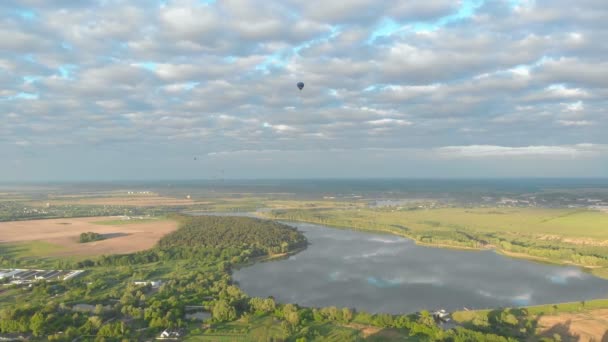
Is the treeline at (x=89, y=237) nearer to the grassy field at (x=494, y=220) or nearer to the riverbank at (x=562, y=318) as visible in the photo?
the grassy field at (x=494, y=220)

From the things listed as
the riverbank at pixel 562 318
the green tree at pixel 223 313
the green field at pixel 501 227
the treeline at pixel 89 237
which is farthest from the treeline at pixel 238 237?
the riverbank at pixel 562 318

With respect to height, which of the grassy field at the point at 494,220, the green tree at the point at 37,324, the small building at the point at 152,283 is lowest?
the small building at the point at 152,283

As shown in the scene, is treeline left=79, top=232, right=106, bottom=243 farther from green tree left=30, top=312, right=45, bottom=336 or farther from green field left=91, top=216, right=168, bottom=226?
green tree left=30, top=312, right=45, bottom=336

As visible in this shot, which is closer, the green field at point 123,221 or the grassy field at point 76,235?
the grassy field at point 76,235

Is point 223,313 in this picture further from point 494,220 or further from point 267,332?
point 494,220

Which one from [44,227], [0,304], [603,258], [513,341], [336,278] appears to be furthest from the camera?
[44,227]

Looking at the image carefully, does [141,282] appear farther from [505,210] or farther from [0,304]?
[505,210]

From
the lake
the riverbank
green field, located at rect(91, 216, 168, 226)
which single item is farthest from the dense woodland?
green field, located at rect(91, 216, 168, 226)

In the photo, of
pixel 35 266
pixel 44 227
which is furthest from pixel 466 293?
pixel 44 227
